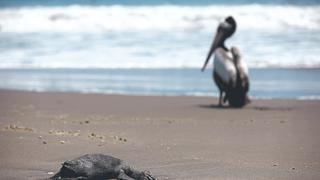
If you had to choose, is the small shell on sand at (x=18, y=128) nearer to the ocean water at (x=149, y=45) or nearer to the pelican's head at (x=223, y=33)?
the ocean water at (x=149, y=45)

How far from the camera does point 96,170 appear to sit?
19.9ft

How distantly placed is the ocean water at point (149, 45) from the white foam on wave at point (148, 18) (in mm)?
30

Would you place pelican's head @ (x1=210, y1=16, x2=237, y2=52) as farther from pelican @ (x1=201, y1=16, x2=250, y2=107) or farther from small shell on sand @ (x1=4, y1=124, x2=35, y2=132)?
small shell on sand @ (x1=4, y1=124, x2=35, y2=132)

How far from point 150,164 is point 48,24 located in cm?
1822

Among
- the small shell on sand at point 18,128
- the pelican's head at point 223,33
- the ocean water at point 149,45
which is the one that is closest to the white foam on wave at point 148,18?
the ocean water at point 149,45

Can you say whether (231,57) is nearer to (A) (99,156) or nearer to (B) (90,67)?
(B) (90,67)

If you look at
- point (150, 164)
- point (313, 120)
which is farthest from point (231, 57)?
point (150, 164)

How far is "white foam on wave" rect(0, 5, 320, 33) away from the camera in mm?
23728

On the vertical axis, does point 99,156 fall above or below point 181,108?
above

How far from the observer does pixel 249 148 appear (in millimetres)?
8156

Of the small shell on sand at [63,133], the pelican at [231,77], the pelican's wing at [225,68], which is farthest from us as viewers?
the pelican's wing at [225,68]

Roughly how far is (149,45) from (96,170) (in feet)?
47.3

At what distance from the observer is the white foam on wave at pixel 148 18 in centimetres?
2373

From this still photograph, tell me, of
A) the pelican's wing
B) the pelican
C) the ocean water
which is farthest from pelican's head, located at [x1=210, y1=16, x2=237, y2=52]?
the pelican's wing
